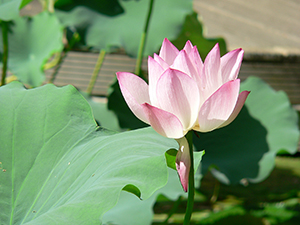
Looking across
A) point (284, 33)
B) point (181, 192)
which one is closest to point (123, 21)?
point (181, 192)

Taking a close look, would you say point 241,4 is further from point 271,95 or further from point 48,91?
point 48,91

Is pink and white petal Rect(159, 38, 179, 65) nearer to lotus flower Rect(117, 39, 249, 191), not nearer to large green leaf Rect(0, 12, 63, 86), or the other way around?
lotus flower Rect(117, 39, 249, 191)

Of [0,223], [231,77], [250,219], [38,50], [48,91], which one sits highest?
[231,77]

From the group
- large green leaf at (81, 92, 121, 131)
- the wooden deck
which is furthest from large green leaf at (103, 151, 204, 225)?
the wooden deck

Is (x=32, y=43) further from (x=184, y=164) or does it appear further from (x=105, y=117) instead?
(x=184, y=164)

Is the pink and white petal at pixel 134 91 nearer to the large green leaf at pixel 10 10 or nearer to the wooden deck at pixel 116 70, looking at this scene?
the large green leaf at pixel 10 10

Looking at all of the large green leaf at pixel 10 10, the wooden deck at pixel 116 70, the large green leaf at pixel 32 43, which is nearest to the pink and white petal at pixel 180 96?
the large green leaf at pixel 10 10

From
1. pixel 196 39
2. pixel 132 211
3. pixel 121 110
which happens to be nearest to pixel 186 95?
pixel 132 211
